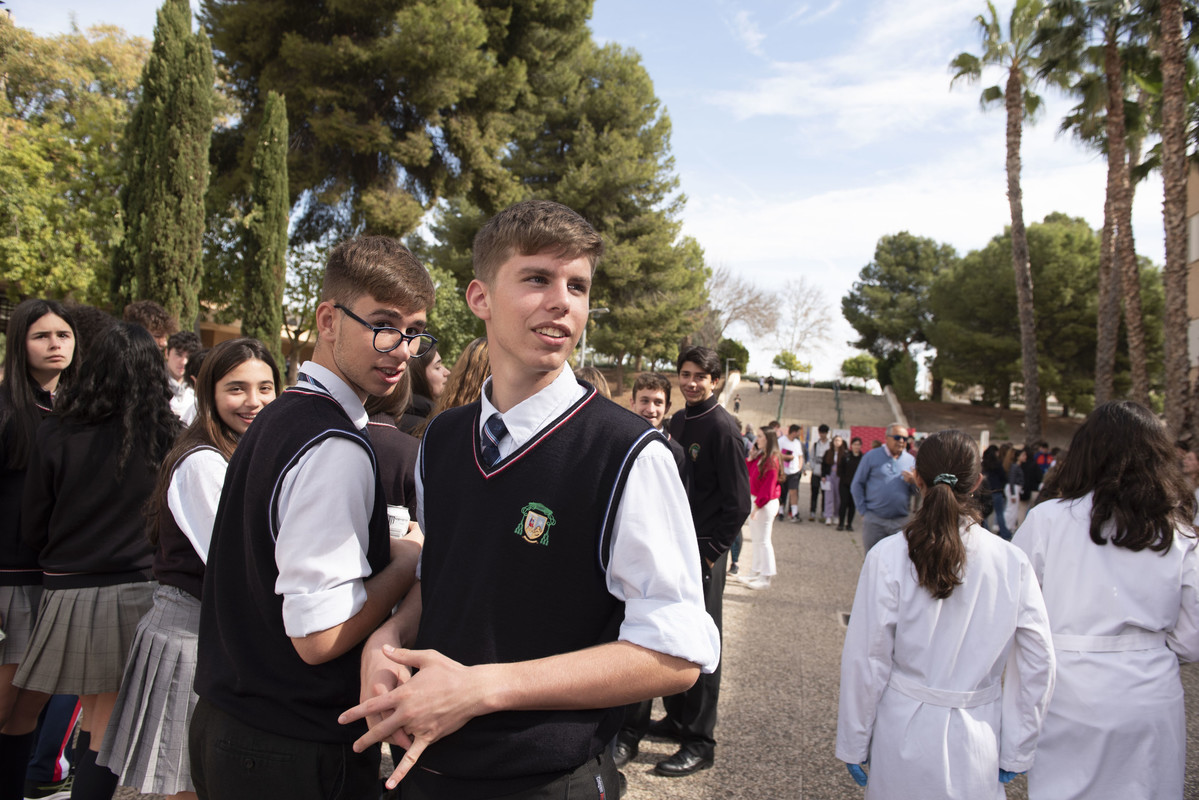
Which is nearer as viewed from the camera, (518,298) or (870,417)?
(518,298)

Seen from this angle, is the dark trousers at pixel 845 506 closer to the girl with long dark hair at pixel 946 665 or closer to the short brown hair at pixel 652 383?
the short brown hair at pixel 652 383

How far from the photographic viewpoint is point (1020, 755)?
103 inches

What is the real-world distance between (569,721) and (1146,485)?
8.64 feet

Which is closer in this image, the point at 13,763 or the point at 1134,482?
the point at 1134,482

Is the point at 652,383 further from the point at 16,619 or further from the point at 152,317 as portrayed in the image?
the point at 16,619

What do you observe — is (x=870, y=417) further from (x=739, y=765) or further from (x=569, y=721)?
(x=569, y=721)

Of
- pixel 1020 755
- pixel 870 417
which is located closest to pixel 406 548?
pixel 1020 755

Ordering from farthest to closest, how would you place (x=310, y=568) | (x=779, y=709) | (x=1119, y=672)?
1. (x=779, y=709)
2. (x=1119, y=672)
3. (x=310, y=568)

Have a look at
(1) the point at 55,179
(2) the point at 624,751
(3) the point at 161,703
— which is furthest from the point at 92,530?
(1) the point at 55,179

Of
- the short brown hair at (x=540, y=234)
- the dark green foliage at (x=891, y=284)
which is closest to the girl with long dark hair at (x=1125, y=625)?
the short brown hair at (x=540, y=234)

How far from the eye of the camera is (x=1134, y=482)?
9.36ft

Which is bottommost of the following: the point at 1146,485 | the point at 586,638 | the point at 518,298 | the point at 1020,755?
the point at 1020,755

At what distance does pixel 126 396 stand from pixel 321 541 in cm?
185

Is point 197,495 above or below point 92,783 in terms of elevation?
above
